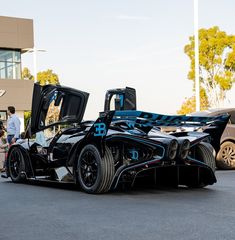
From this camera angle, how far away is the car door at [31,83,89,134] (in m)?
9.13

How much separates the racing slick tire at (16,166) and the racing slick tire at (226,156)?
5.10m

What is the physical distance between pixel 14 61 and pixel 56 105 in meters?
35.1

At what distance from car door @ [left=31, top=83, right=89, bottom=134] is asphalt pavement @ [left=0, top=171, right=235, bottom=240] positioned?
43.7 inches

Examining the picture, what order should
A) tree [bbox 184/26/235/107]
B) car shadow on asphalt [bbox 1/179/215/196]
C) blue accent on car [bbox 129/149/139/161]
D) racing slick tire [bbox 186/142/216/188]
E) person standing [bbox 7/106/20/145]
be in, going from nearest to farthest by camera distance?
blue accent on car [bbox 129/149/139/161], car shadow on asphalt [bbox 1/179/215/196], racing slick tire [bbox 186/142/216/188], person standing [bbox 7/106/20/145], tree [bbox 184/26/235/107]

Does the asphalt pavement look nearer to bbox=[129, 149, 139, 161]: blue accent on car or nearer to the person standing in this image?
bbox=[129, 149, 139, 161]: blue accent on car

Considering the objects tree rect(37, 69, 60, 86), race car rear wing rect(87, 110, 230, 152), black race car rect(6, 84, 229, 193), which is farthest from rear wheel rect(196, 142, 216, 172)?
tree rect(37, 69, 60, 86)

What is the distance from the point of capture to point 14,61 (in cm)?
4356

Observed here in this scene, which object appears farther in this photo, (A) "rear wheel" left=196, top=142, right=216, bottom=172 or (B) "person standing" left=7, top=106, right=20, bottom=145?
(B) "person standing" left=7, top=106, right=20, bottom=145

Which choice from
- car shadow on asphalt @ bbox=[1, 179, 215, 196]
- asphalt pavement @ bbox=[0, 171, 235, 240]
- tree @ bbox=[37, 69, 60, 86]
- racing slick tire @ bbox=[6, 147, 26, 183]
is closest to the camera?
asphalt pavement @ bbox=[0, 171, 235, 240]

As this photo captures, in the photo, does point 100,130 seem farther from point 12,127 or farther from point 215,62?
point 215,62

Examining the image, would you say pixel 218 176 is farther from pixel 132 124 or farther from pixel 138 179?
pixel 132 124

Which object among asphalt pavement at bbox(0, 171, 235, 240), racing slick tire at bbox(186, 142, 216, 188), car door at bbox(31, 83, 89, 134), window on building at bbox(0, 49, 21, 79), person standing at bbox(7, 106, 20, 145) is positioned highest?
window on building at bbox(0, 49, 21, 79)

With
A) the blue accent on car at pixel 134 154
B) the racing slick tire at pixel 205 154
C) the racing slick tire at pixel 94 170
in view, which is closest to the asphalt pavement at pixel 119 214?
the racing slick tire at pixel 94 170

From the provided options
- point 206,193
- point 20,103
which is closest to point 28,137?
point 206,193
